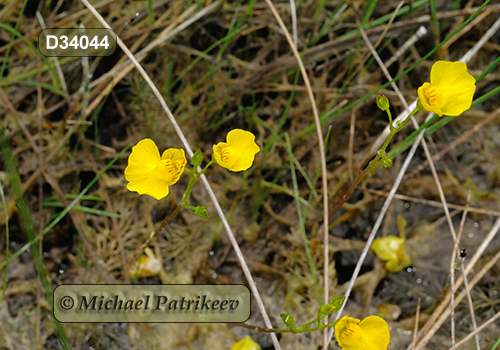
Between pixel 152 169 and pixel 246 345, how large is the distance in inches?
31.6

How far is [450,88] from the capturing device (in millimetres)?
1132

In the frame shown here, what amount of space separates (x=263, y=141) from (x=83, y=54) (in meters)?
0.98

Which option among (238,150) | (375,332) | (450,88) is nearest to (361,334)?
(375,332)

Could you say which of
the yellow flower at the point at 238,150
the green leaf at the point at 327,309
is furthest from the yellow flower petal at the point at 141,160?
the green leaf at the point at 327,309

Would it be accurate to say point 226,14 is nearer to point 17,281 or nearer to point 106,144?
point 106,144

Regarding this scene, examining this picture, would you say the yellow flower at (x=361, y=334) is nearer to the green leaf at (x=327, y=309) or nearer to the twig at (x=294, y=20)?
the green leaf at (x=327, y=309)

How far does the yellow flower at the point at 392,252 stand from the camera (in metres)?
1.67

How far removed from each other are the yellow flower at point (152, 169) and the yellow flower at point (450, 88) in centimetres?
73

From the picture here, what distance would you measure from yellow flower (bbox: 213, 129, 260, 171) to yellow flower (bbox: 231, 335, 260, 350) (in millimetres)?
731

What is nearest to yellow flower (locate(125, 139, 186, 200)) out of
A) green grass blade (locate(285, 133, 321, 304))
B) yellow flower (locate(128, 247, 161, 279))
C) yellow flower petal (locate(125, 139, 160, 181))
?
yellow flower petal (locate(125, 139, 160, 181))

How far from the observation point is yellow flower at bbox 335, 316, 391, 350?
3.58 feet

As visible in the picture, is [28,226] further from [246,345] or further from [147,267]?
[246,345]

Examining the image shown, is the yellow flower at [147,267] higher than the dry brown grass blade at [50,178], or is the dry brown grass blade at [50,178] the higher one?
the dry brown grass blade at [50,178]

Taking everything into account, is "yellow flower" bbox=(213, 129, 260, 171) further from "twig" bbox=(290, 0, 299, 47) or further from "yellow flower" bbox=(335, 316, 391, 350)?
A: "twig" bbox=(290, 0, 299, 47)
